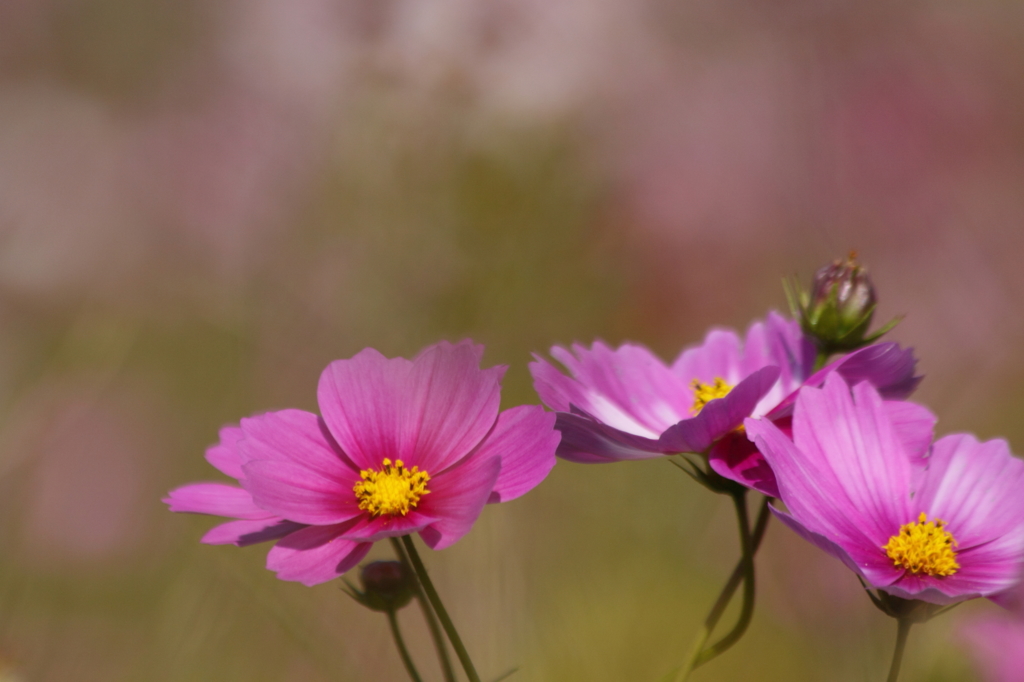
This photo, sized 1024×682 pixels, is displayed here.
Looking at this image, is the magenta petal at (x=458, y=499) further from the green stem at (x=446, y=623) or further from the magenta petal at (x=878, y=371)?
the magenta petal at (x=878, y=371)

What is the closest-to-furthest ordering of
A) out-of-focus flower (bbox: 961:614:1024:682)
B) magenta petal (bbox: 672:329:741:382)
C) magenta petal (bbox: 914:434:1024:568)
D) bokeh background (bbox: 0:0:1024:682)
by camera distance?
out-of-focus flower (bbox: 961:614:1024:682)
magenta petal (bbox: 914:434:1024:568)
magenta petal (bbox: 672:329:741:382)
bokeh background (bbox: 0:0:1024:682)

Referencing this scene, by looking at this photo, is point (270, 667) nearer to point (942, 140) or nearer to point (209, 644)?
point (209, 644)

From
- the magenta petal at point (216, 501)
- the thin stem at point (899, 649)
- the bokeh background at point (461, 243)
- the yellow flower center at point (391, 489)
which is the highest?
the bokeh background at point (461, 243)

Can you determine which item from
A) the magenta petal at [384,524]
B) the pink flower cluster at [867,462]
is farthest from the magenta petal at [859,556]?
the magenta petal at [384,524]

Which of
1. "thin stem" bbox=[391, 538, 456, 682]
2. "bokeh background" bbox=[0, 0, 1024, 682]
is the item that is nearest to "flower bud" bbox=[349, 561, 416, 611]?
"thin stem" bbox=[391, 538, 456, 682]

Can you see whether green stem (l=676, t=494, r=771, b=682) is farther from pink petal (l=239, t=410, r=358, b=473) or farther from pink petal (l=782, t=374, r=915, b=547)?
pink petal (l=239, t=410, r=358, b=473)

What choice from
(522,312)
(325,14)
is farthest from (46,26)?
(522,312)

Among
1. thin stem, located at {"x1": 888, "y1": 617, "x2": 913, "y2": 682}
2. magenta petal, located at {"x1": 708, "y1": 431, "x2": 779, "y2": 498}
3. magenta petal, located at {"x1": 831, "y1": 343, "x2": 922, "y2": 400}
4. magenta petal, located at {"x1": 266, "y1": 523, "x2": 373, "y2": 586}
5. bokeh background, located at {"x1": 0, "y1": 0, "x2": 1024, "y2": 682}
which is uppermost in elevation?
bokeh background, located at {"x1": 0, "y1": 0, "x2": 1024, "y2": 682}

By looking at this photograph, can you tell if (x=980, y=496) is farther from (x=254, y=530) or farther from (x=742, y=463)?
(x=254, y=530)
